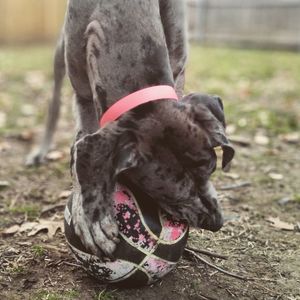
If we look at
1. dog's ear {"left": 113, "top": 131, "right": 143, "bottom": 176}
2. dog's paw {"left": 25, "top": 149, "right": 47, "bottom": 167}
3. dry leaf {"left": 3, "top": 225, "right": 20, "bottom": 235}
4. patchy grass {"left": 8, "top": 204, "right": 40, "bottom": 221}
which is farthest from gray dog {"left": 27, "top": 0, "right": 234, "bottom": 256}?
dog's paw {"left": 25, "top": 149, "right": 47, "bottom": 167}

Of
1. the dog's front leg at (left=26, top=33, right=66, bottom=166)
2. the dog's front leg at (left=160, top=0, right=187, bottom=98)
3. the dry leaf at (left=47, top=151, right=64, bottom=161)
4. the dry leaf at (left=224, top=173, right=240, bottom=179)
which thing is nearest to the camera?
the dog's front leg at (left=160, top=0, right=187, bottom=98)

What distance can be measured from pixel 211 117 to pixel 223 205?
1510 mm

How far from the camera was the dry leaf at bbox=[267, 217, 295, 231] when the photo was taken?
156 inches

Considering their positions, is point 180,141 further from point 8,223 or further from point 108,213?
point 8,223

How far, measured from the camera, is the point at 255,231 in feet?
12.8

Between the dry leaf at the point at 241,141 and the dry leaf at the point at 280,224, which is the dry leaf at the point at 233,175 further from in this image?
the dry leaf at the point at 241,141

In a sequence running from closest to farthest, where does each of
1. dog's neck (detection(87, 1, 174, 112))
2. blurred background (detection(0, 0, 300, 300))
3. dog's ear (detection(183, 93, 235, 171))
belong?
dog's ear (detection(183, 93, 235, 171))
dog's neck (detection(87, 1, 174, 112))
blurred background (detection(0, 0, 300, 300))

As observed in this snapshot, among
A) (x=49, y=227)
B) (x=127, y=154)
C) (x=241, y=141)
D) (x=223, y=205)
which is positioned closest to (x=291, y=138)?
(x=241, y=141)

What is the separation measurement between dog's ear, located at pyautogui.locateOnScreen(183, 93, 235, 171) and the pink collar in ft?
0.37

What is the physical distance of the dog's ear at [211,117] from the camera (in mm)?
2889

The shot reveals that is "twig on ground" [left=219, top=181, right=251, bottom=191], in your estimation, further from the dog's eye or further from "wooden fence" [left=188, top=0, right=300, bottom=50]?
"wooden fence" [left=188, top=0, right=300, bottom=50]

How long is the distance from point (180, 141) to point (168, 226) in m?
0.49

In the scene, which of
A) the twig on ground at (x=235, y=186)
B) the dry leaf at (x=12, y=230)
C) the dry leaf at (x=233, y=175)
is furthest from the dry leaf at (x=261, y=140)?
the dry leaf at (x=12, y=230)

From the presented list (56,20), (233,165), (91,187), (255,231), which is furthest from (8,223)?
(56,20)
